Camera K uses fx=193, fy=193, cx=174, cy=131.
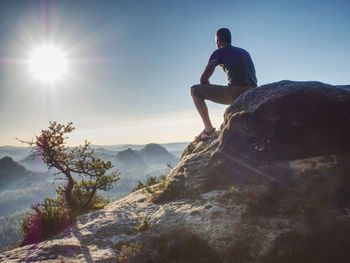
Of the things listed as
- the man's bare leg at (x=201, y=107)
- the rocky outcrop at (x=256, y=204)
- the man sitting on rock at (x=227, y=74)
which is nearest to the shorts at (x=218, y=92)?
the man sitting on rock at (x=227, y=74)

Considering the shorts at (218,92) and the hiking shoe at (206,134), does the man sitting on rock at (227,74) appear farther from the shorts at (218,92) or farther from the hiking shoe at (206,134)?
the hiking shoe at (206,134)

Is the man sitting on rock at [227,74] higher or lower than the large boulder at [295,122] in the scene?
higher

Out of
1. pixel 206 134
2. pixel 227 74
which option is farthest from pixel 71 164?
pixel 227 74

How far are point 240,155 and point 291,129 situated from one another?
173 cm

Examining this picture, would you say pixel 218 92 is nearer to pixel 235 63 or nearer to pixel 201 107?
pixel 201 107

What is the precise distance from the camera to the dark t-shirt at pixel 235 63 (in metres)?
7.57

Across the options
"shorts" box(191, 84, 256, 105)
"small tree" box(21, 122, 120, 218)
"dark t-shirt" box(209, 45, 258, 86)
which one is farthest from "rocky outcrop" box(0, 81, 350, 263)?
"small tree" box(21, 122, 120, 218)

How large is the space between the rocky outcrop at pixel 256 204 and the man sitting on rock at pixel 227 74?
0.97 m

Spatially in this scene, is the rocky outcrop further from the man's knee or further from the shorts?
the man's knee

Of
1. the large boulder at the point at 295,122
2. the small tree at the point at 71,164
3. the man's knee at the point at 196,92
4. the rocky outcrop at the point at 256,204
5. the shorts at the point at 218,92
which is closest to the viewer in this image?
the rocky outcrop at the point at 256,204

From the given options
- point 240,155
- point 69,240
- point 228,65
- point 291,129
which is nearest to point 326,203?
point 291,129

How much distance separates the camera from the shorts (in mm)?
7839

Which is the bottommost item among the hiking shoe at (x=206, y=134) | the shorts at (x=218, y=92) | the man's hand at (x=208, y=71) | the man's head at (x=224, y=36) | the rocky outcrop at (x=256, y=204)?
the rocky outcrop at (x=256, y=204)

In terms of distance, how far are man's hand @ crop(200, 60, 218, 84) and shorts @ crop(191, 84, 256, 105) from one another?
209 mm
